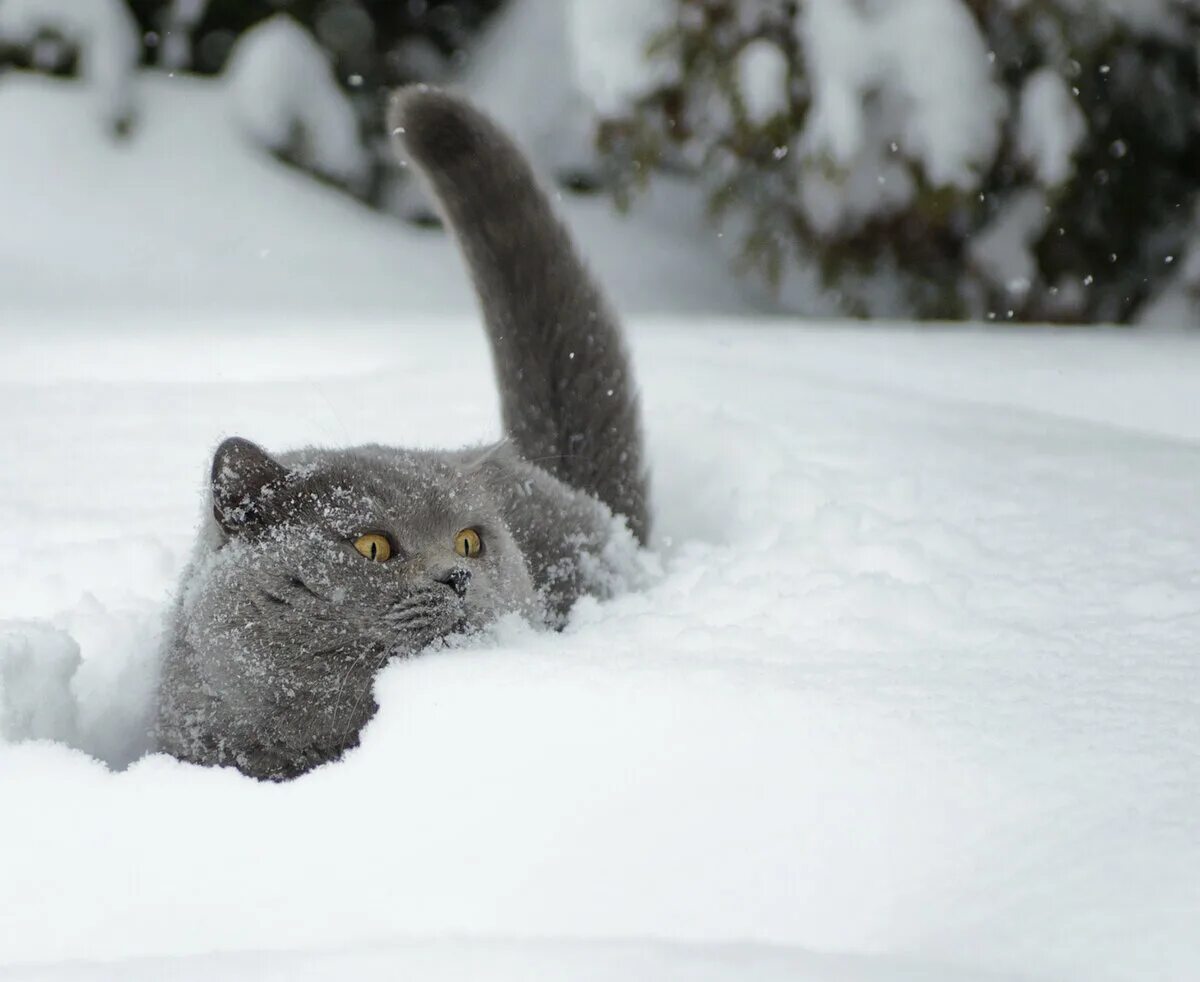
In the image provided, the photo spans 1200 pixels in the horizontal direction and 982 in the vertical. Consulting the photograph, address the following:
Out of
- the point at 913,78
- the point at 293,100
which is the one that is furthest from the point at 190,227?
the point at 913,78

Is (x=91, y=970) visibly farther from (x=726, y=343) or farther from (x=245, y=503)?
(x=726, y=343)

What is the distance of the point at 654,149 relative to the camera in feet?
14.8

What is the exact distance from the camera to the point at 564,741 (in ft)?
4.25

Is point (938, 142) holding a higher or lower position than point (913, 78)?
lower

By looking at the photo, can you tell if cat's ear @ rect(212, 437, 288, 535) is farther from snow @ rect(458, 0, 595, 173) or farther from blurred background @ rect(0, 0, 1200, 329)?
snow @ rect(458, 0, 595, 173)

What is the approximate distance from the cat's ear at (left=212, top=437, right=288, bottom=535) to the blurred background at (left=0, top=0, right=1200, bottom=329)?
9.66 feet

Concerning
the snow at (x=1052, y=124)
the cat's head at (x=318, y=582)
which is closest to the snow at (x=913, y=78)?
the snow at (x=1052, y=124)

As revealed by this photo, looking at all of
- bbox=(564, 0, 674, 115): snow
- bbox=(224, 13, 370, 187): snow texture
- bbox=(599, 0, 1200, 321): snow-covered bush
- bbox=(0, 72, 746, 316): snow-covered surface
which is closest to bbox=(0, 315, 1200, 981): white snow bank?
bbox=(599, 0, 1200, 321): snow-covered bush

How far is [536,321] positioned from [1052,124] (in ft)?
8.81

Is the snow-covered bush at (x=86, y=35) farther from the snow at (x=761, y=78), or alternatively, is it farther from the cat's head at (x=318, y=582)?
the cat's head at (x=318, y=582)

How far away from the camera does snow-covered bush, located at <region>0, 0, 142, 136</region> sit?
4.87 m

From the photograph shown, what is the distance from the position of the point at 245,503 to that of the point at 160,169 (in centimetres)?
393

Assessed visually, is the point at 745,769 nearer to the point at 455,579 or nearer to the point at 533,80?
the point at 455,579

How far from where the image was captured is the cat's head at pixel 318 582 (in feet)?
5.35
